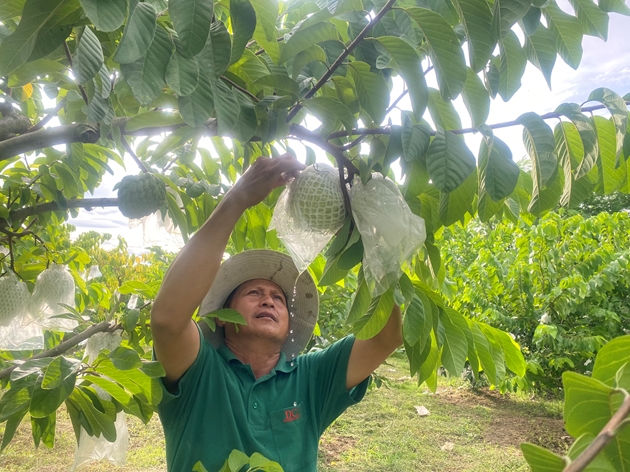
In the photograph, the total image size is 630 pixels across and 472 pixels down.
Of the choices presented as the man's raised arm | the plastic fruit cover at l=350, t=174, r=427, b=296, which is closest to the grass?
the man's raised arm

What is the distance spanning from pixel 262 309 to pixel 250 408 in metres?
0.31

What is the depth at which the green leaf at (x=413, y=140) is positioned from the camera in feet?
2.34

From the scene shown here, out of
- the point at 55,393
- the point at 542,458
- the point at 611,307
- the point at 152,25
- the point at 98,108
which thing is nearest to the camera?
the point at 542,458

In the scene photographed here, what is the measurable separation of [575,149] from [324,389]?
1003mm

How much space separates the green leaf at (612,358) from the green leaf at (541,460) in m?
0.06

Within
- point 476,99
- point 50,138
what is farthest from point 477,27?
point 50,138

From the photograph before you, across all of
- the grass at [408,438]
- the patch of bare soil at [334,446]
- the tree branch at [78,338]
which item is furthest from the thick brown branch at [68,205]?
the patch of bare soil at [334,446]

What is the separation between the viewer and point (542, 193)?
929 millimetres

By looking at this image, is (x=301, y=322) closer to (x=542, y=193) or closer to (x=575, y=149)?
(x=542, y=193)

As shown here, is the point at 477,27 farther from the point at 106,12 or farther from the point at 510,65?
the point at 106,12

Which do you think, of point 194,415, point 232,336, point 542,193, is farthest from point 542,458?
point 232,336

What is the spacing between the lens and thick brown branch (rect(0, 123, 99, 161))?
92cm

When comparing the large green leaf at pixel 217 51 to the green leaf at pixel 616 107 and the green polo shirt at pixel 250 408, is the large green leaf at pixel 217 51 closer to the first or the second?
the green leaf at pixel 616 107

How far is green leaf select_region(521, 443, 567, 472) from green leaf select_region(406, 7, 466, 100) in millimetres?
494
